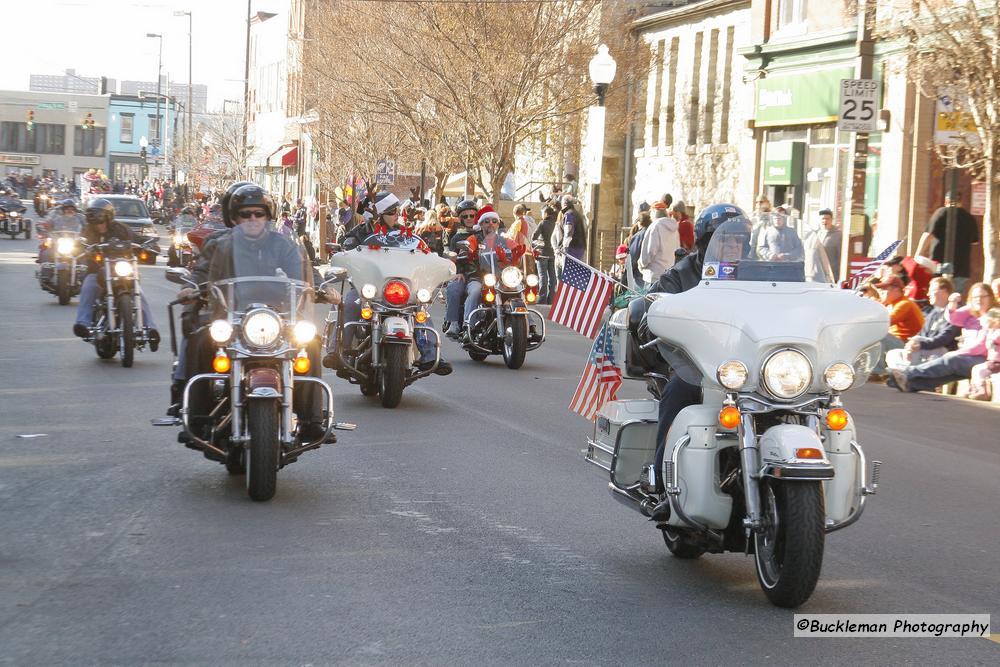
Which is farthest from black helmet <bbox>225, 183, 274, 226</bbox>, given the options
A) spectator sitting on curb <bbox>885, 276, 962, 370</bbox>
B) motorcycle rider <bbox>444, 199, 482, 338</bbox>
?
spectator sitting on curb <bbox>885, 276, 962, 370</bbox>

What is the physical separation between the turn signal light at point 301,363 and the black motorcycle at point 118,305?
7.48m

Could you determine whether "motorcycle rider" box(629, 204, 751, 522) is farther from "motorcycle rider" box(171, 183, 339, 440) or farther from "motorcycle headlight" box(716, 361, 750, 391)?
"motorcycle rider" box(171, 183, 339, 440)

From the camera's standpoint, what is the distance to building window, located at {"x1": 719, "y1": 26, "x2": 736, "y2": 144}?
116 ft

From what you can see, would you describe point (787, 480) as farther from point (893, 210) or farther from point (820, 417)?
point (893, 210)

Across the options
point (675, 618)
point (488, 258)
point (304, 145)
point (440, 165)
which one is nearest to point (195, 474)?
point (675, 618)

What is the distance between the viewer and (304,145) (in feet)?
272

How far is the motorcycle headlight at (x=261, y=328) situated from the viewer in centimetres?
845

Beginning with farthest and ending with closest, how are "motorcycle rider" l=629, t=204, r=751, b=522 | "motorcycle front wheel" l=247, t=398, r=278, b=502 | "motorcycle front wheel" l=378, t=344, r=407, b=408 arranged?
1. "motorcycle front wheel" l=378, t=344, r=407, b=408
2. "motorcycle front wheel" l=247, t=398, r=278, b=502
3. "motorcycle rider" l=629, t=204, r=751, b=522

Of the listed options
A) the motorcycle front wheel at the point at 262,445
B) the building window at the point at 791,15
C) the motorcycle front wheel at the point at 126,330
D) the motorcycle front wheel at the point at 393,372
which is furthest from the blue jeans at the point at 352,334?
the building window at the point at 791,15

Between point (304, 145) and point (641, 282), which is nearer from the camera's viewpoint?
point (641, 282)

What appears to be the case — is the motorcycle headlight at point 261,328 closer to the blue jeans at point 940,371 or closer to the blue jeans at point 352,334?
the blue jeans at point 352,334

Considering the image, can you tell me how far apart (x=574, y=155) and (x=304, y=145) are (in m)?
40.9

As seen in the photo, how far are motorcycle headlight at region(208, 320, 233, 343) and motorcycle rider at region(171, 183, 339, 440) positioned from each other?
0.50 metres

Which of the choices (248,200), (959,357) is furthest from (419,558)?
(959,357)
